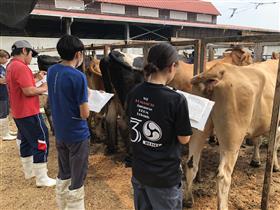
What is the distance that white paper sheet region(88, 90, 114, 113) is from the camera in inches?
140

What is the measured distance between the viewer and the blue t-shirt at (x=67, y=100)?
2570mm

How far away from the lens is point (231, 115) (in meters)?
2.96

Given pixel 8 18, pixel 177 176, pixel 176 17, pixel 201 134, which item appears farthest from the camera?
pixel 176 17

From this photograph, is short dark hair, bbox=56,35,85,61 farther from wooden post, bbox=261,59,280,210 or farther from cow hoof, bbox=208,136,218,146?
cow hoof, bbox=208,136,218,146

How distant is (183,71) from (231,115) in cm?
129

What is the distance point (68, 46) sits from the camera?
2559 millimetres

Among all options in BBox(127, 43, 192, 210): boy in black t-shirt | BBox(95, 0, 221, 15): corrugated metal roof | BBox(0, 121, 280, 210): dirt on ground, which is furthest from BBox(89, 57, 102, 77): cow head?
BBox(95, 0, 221, 15): corrugated metal roof

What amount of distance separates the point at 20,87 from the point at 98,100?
Answer: 953 mm

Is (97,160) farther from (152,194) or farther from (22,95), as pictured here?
(152,194)

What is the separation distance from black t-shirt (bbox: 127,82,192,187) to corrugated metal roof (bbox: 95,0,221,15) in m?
23.2

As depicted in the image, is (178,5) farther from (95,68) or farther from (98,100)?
(98,100)

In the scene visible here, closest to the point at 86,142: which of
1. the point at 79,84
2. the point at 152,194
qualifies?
the point at 79,84

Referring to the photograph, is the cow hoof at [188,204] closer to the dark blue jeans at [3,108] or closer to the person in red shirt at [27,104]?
the person in red shirt at [27,104]

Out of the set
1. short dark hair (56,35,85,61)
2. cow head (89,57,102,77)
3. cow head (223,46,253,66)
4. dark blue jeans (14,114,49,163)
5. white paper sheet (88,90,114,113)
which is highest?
short dark hair (56,35,85,61)
